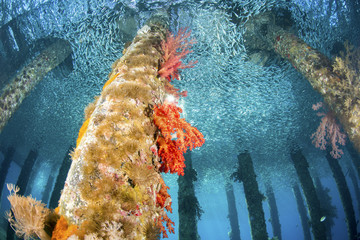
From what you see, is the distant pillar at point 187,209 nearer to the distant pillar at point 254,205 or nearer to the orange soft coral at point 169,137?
the distant pillar at point 254,205

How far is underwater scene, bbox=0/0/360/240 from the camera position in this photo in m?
1.88

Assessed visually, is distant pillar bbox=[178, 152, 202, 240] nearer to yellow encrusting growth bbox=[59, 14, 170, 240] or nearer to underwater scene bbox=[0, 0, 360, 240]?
underwater scene bbox=[0, 0, 360, 240]

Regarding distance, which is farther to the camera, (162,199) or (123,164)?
(162,199)

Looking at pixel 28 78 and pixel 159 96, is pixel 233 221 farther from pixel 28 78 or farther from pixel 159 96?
pixel 28 78

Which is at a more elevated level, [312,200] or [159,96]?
[312,200]

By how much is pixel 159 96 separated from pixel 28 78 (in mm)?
7185

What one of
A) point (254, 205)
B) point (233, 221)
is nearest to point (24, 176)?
point (254, 205)

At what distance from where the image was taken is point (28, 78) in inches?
278

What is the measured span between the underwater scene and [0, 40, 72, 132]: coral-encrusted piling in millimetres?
49

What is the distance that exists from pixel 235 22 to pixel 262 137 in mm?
12622

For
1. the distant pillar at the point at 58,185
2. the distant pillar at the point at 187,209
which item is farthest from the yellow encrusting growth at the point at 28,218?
the distant pillar at the point at 58,185

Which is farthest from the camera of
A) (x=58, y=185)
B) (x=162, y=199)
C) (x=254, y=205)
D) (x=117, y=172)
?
(x=58, y=185)

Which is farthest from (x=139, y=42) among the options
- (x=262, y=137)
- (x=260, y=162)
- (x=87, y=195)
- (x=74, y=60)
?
(x=260, y=162)

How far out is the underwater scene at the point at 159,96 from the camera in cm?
188
